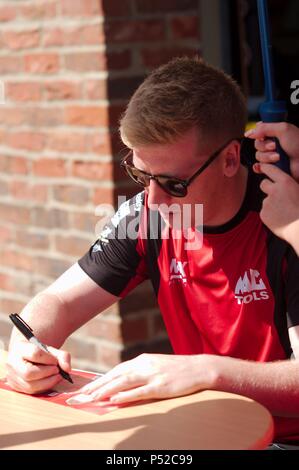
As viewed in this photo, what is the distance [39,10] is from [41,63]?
21 cm

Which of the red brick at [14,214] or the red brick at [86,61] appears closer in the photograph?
the red brick at [86,61]

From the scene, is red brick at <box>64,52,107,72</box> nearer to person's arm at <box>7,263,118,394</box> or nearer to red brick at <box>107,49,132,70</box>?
red brick at <box>107,49,132,70</box>

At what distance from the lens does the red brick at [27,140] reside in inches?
157

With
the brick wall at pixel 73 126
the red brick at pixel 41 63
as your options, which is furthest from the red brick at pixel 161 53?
the red brick at pixel 41 63

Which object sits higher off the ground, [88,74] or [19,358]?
[88,74]

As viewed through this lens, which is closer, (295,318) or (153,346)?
(295,318)

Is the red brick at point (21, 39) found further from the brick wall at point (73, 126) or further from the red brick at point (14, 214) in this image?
the red brick at point (14, 214)

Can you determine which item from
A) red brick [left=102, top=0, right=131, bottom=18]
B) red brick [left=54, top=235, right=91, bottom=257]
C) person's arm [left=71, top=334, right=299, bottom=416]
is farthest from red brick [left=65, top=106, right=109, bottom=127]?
person's arm [left=71, top=334, right=299, bottom=416]

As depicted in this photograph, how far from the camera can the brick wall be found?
3.68 metres

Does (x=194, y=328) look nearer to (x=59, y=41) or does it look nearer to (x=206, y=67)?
(x=206, y=67)

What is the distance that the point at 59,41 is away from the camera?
12.5 ft

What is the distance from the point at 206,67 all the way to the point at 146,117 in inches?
9.9

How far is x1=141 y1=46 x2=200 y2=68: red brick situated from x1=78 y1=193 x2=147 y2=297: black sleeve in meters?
1.14
